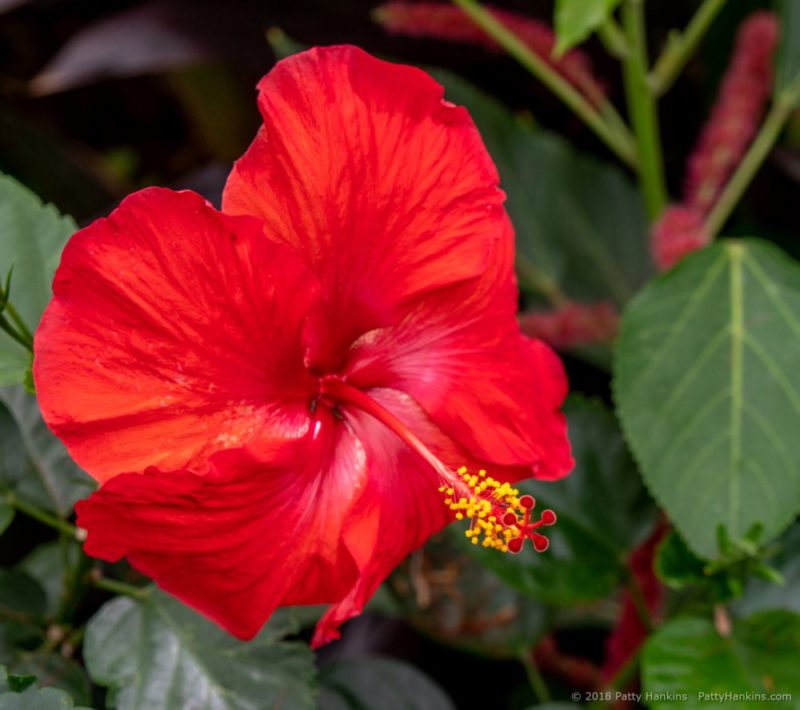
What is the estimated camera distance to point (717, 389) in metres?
0.71

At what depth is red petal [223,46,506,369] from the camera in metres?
0.45

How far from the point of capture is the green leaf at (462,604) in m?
0.77

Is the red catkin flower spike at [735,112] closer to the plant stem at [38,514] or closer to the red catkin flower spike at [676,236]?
the red catkin flower spike at [676,236]

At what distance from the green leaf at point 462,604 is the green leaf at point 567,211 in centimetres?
31

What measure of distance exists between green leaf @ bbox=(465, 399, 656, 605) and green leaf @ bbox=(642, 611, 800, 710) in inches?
3.0

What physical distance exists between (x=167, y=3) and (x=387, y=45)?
23 cm

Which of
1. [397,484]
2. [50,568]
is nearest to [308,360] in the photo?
[397,484]

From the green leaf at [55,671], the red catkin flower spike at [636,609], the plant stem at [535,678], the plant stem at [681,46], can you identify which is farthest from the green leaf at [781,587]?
the green leaf at [55,671]

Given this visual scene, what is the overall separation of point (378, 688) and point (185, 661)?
209mm

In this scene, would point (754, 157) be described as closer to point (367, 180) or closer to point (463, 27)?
point (463, 27)

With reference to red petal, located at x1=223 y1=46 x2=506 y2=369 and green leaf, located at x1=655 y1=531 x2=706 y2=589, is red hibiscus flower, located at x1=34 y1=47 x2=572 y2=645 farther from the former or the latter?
green leaf, located at x1=655 y1=531 x2=706 y2=589

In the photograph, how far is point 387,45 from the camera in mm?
1047

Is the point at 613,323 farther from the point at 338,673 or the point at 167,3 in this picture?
the point at 167,3

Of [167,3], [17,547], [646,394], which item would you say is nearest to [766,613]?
[646,394]
